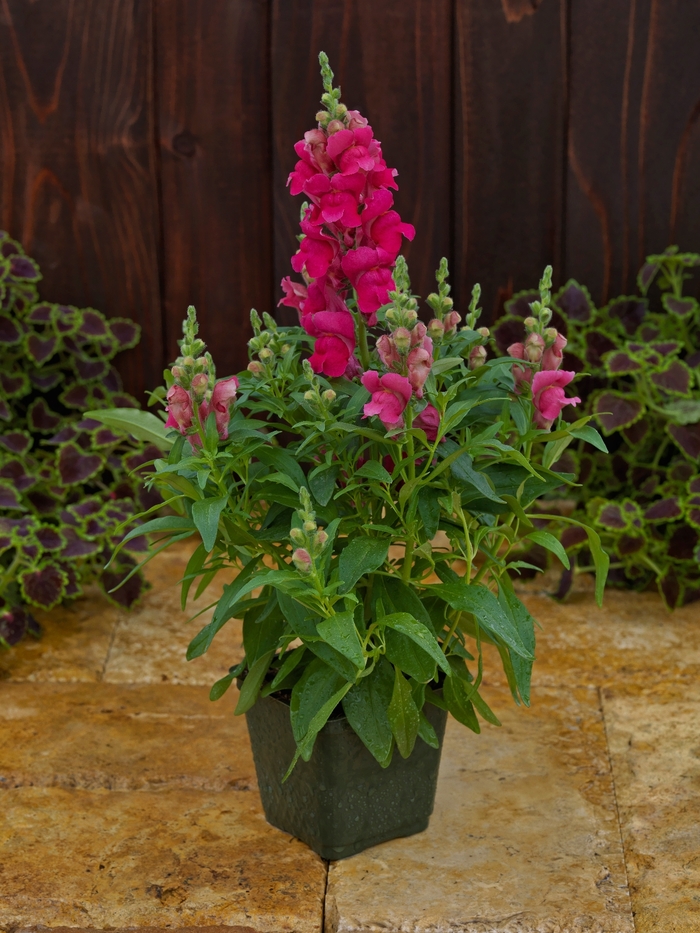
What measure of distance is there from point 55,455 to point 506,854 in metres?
1.55

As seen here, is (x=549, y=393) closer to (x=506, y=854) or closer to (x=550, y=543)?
(x=550, y=543)

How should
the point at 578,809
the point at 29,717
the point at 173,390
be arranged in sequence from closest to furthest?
the point at 173,390 → the point at 578,809 → the point at 29,717

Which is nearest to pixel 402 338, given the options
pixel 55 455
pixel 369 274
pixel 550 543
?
pixel 369 274

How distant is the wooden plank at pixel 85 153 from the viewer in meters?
2.88

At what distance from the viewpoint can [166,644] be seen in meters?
2.59

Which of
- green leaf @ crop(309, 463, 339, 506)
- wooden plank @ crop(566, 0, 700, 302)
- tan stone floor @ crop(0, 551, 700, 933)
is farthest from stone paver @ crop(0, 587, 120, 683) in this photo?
wooden plank @ crop(566, 0, 700, 302)

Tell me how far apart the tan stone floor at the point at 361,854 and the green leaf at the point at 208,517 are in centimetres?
59

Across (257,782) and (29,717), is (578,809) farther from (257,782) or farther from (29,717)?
(29,717)

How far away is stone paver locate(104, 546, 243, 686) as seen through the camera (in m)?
2.46

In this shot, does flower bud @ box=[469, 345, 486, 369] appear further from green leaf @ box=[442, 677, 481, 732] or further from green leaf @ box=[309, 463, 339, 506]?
green leaf @ box=[442, 677, 481, 732]

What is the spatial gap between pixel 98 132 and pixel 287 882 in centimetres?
198

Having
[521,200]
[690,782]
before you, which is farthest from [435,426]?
[521,200]

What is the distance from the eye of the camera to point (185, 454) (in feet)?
5.35

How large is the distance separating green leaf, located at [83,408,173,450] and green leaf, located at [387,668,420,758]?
0.50m
